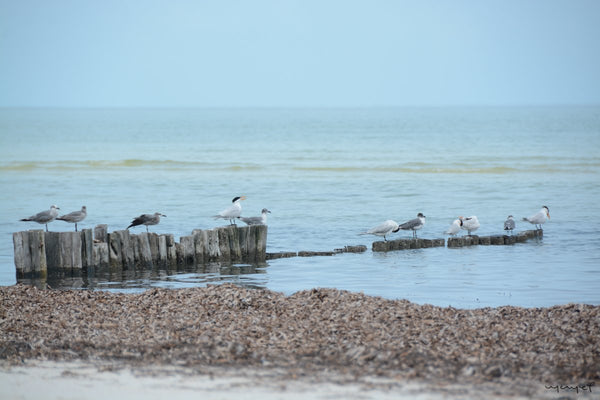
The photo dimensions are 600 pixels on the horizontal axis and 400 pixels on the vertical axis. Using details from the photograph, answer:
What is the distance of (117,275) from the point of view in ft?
47.2

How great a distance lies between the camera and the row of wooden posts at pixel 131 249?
13891 mm

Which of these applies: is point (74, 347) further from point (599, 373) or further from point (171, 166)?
point (171, 166)

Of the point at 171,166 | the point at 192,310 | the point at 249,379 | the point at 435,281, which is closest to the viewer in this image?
the point at 249,379

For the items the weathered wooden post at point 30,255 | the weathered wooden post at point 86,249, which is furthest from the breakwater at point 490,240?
the weathered wooden post at point 30,255

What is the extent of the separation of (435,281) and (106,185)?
992 inches

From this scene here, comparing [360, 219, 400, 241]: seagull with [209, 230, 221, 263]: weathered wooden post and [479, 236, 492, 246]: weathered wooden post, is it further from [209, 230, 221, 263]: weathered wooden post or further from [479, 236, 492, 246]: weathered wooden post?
[209, 230, 221, 263]: weathered wooden post

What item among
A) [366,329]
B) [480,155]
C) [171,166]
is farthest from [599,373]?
[480,155]

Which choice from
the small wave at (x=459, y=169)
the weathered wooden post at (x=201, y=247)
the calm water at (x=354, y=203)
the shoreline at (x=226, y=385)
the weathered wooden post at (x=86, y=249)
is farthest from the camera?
the small wave at (x=459, y=169)

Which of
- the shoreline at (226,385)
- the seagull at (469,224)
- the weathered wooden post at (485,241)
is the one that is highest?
the shoreline at (226,385)

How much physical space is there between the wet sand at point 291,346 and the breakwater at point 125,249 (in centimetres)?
259

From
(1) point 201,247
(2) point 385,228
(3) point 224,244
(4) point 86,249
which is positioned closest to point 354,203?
(2) point 385,228

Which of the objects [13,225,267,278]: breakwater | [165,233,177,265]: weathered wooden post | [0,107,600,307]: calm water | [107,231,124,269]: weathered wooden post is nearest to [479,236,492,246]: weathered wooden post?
[0,107,600,307]: calm water

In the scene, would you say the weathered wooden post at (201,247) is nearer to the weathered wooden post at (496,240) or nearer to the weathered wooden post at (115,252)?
the weathered wooden post at (115,252)

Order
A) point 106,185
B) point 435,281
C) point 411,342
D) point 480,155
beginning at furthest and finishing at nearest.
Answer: point 480,155 < point 106,185 < point 435,281 < point 411,342
